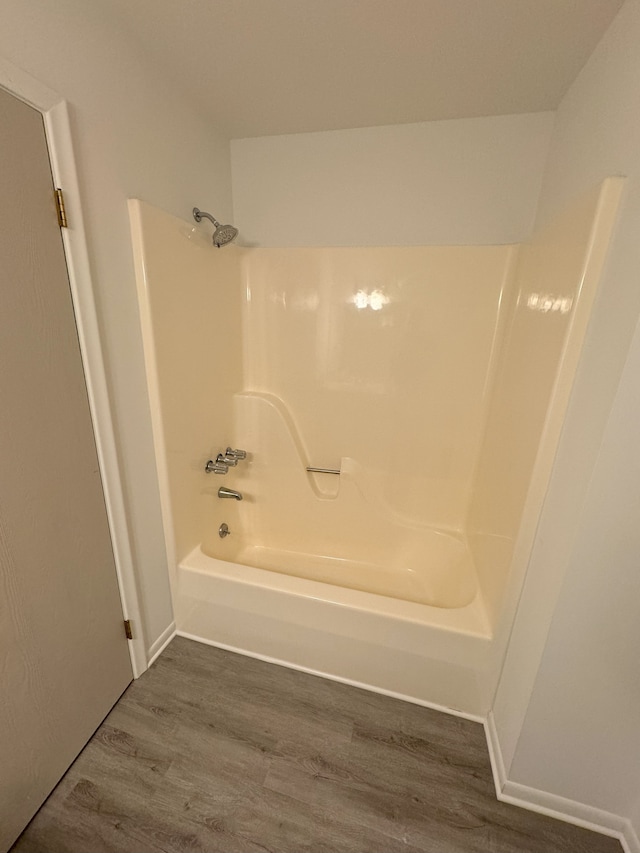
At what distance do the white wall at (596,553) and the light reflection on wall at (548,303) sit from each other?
0.36ft

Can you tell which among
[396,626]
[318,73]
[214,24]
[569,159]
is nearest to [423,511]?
[396,626]

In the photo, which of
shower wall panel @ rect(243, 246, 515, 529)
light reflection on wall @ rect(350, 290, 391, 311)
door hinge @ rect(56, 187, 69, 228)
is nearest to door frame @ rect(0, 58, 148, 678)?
door hinge @ rect(56, 187, 69, 228)

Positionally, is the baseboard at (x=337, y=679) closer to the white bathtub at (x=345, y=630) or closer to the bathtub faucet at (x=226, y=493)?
the white bathtub at (x=345, y=630)

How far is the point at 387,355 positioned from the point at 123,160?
1.26m

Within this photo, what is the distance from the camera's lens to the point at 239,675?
1.47 m

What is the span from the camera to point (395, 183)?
1.58 meters

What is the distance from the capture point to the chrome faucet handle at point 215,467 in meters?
1.68

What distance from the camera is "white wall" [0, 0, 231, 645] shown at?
0.87 metres

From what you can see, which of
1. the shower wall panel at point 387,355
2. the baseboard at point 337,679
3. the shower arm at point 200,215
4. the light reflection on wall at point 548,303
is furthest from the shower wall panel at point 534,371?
the shower arm at point 200,215

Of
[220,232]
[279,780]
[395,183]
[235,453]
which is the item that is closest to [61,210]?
[220,232]

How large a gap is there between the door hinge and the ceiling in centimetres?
56

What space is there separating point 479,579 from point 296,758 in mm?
936

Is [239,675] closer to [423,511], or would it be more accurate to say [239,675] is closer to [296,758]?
[296,758]

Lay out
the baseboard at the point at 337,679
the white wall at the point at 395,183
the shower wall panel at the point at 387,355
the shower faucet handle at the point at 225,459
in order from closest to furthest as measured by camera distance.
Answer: the baseboard at the point at 337,679, the white wall at the point at 395,183, the shower wall panel at the point at 387,355, the shower faucet handle at the point at 225,459
